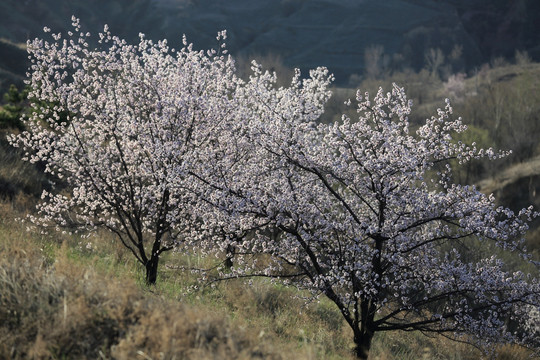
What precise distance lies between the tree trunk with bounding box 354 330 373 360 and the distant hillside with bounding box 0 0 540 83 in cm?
11751

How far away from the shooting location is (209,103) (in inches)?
394

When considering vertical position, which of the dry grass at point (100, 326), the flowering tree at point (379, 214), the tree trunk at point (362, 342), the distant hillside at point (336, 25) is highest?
the distant hillside at point (336, 25)

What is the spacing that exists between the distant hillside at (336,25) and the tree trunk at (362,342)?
118 m

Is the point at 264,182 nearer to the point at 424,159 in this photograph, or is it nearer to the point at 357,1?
the point at 424,159

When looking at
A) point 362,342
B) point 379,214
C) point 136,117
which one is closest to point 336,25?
point 136,117

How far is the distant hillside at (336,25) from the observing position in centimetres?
12900

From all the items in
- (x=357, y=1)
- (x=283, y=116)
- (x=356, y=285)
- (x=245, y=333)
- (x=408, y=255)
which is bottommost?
(x=245, y=333)

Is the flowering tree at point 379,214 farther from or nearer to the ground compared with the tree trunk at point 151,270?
farther from the ground

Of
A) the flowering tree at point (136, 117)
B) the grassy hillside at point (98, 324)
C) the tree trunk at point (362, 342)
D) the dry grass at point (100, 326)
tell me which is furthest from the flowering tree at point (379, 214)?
the dry grass at point (100, 326)

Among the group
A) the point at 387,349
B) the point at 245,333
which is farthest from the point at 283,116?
the point at 387,349

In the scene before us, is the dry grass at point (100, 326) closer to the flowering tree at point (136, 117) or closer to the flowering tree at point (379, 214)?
the flowering tree at point (379, 214)

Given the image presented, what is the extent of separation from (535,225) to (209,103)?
3230 cm

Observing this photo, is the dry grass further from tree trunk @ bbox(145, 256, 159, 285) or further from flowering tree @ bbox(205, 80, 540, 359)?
tree trunk @ bbox(145, 256, 159, 285)

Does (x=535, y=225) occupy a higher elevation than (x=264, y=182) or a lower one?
higher
